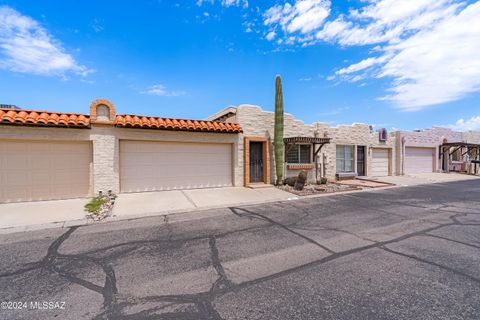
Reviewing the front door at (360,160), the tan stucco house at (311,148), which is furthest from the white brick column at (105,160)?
the front door at (360,160)

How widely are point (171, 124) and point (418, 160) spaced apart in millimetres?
22633

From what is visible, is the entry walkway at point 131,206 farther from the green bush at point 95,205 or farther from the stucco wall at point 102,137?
the stucco wall at point 102,137

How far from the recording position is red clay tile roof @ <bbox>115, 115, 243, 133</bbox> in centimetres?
927

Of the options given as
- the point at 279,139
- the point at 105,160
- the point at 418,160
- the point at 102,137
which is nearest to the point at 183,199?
the point at 105,160

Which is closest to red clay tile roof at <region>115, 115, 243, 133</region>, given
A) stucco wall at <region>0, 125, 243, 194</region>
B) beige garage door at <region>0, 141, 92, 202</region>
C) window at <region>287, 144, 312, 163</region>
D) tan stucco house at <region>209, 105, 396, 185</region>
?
stucco wall at <region>0, 125, 243, 194</region>

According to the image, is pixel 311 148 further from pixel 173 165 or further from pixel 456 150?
pixel 456 150

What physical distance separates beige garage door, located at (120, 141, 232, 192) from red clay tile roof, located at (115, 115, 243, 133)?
3.29 ft

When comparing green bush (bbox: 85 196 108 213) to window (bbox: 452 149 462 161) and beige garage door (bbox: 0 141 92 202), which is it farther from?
window (bbox: 452 149 462 161)

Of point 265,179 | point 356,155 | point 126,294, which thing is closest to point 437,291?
point 126,294

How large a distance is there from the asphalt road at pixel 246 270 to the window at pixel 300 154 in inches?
289

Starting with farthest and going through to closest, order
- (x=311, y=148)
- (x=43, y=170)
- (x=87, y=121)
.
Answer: (x=311, y=148) → (x=87, y=121) → (x=43, y=170)

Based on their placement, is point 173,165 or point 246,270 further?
point 173,165

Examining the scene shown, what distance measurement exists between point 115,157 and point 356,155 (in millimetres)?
16224

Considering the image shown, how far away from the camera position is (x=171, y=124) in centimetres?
1009
